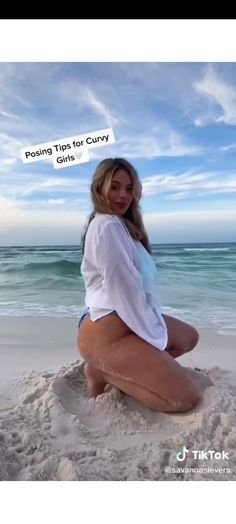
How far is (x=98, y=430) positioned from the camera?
121cm

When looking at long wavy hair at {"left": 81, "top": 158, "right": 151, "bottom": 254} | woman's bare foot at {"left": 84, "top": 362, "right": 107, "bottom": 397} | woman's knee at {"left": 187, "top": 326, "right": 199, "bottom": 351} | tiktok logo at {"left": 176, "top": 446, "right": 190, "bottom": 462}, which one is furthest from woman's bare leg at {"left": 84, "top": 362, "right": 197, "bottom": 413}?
long wavy hair at {"left": 81, "top": 158, "right": 151, "bottom": 254}

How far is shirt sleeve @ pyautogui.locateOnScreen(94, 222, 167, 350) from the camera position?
1184 mm

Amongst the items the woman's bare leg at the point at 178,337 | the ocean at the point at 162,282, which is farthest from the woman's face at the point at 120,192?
the woman's bare leg at the point at 178,337

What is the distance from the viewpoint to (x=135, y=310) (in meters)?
1.20

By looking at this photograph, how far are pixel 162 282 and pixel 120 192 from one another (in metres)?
0.73

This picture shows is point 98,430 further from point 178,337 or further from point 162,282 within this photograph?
point 162,282

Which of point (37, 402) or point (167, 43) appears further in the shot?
point (37, 402)

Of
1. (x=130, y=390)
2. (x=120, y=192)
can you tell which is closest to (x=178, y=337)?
(x=130, y=390)

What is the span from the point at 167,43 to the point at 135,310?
67 cm

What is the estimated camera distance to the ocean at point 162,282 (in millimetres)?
1618

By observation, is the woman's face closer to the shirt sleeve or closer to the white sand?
the shirt sleeve
